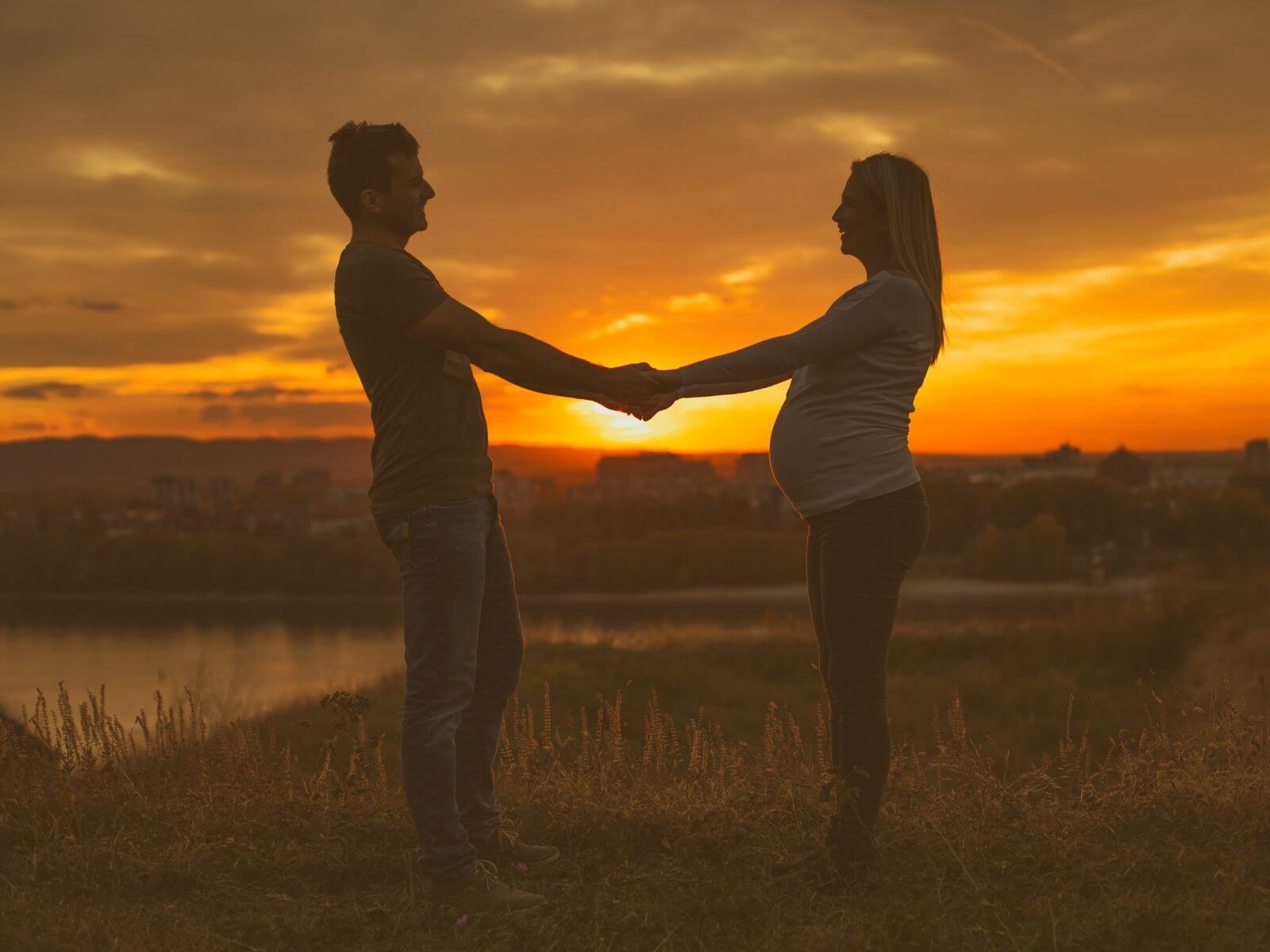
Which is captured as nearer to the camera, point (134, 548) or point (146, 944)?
point (146, 944)

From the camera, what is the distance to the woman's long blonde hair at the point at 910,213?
3686mm

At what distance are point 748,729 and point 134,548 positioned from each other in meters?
53.7

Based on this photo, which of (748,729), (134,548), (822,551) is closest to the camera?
(822,551)

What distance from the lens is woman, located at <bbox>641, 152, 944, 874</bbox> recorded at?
3.66 m

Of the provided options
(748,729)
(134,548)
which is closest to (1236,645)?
(748,729)

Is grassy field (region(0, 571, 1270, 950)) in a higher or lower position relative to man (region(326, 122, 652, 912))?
lower

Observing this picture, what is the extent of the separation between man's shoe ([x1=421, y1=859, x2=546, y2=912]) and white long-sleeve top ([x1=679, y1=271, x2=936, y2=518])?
1.62 meters

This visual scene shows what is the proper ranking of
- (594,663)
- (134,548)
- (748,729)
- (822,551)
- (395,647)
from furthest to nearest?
(134,548)
(395,647)
(594,663)
(748,729)
(822,551)

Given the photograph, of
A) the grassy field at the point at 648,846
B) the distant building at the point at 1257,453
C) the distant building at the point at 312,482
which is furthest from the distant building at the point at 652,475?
the grassy field at the point at 648,846

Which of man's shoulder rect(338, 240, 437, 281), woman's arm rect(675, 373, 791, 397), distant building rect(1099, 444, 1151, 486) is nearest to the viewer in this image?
man's shoulder rect(338, 240, 437, 281)

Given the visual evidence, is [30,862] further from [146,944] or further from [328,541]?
[328,541]

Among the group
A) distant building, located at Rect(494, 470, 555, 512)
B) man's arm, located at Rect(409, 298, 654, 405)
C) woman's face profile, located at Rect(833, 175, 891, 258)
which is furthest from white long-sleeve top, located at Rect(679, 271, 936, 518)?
distant building, located at Rect(494, 470, 555, 512)

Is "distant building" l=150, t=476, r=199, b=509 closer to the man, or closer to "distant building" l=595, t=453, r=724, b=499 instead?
"distant building" l=595, t=453, r=724, b=499

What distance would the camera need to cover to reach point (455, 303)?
3.56m
